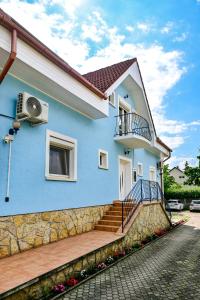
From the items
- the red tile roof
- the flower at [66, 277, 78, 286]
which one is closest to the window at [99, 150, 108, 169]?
the red tile roof

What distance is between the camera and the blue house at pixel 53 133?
5711mm

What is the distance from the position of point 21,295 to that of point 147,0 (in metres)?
7.66

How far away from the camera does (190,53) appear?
11.1m

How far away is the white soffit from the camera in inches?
212

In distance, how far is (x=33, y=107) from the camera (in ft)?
20.4

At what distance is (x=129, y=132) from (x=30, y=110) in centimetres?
570

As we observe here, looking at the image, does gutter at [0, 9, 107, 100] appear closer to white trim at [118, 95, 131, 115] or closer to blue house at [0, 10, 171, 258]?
blue house at [0, 10, 171, 258]

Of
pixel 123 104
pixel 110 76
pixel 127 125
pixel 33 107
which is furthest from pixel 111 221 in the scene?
pixel 110 76

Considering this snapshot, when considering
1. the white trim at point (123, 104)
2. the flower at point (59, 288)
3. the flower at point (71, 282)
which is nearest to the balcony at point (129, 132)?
the white trim at point (123, 104)

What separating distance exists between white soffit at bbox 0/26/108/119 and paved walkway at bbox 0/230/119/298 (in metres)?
4.23

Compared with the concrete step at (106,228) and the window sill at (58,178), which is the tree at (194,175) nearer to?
the concrete step at (106,228)

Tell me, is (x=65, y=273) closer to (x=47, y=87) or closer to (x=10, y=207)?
(x=10, y=207)

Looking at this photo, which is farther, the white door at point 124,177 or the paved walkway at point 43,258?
the white door at point 124,177

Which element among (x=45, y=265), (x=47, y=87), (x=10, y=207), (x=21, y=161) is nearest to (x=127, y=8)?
(x=47, y=87)
